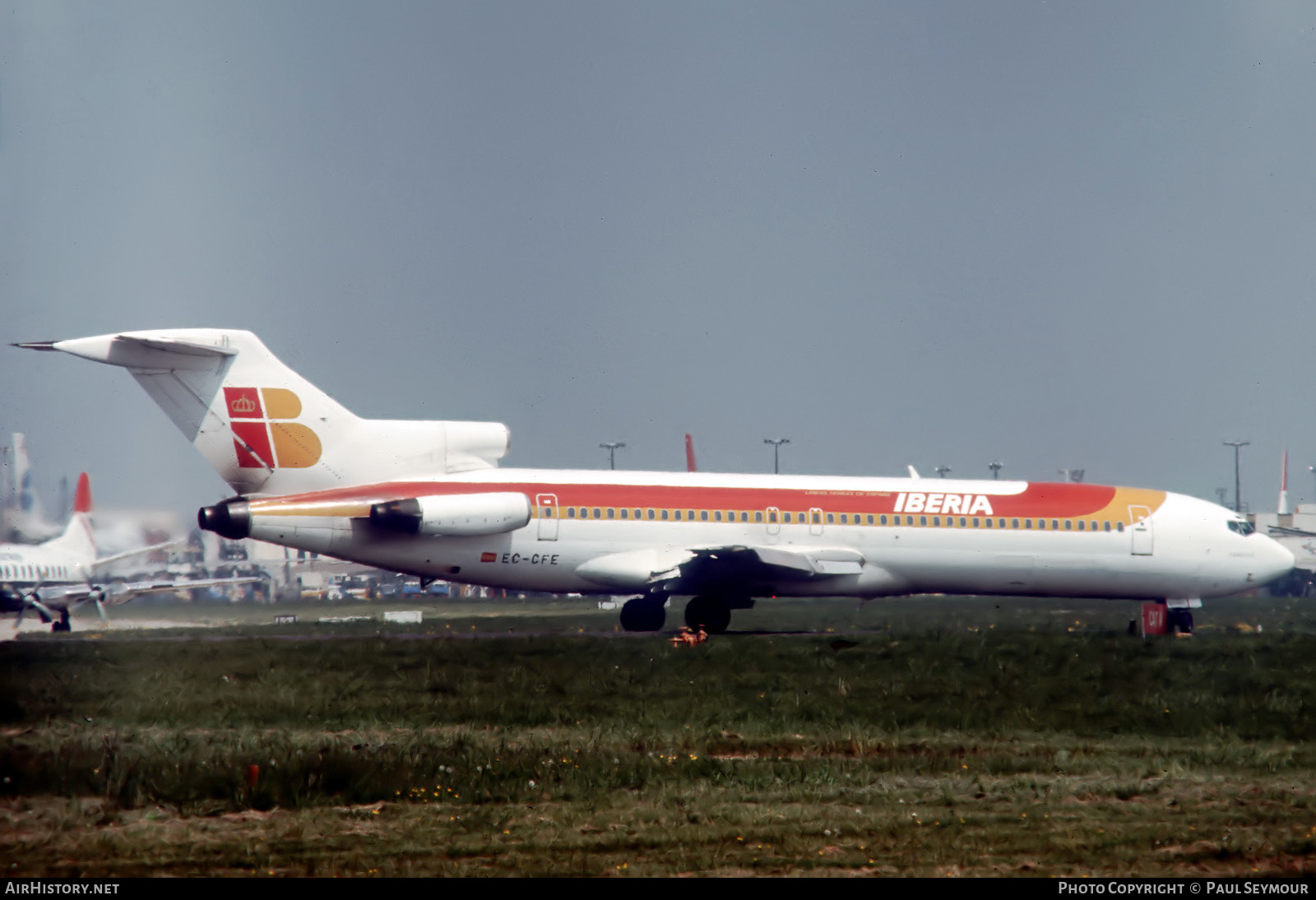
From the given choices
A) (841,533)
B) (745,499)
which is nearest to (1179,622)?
(841,533)

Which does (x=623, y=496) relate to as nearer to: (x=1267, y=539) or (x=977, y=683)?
(x=977, y=683)

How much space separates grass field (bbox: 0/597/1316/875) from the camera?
10.3 m

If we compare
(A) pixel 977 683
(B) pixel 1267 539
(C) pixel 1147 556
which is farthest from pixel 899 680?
(B) pixel 1267 539

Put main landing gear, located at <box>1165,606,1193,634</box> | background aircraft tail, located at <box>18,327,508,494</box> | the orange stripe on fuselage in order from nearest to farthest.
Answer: background aircraft tail, located at <box>18,327,508,494</box> < the orange stripe on fuselage < main landing gear, located at <box>1165,606,1193,634</box>

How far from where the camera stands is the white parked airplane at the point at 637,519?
28188 millimetres

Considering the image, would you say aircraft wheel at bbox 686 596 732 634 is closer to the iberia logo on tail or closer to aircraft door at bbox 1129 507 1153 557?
the iberia logo on tail

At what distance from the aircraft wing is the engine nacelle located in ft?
7.00

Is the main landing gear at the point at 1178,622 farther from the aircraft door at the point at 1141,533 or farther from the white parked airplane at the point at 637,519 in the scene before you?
the aircraft door at the point at 1141,533

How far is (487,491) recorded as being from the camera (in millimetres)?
29656

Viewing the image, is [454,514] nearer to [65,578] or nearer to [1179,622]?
[65,578]

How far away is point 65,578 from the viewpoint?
843 inches
